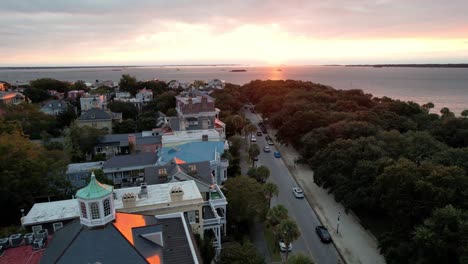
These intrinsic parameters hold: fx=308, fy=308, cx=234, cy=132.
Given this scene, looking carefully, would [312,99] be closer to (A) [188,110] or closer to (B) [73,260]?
(A) [188,110]

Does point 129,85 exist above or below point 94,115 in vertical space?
above

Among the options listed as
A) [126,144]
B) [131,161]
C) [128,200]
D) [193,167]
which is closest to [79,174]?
[131,161]

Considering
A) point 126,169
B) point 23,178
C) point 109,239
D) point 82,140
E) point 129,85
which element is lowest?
point 126,169

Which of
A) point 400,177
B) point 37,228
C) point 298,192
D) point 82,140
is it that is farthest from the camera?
point 82,140

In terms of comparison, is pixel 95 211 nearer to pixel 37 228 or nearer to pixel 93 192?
pixel 93 192

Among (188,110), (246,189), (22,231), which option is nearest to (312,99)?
(188,110)

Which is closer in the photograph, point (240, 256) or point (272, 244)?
point (240, 256)

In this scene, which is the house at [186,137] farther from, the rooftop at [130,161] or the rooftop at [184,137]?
the rooftop at [130,161]
